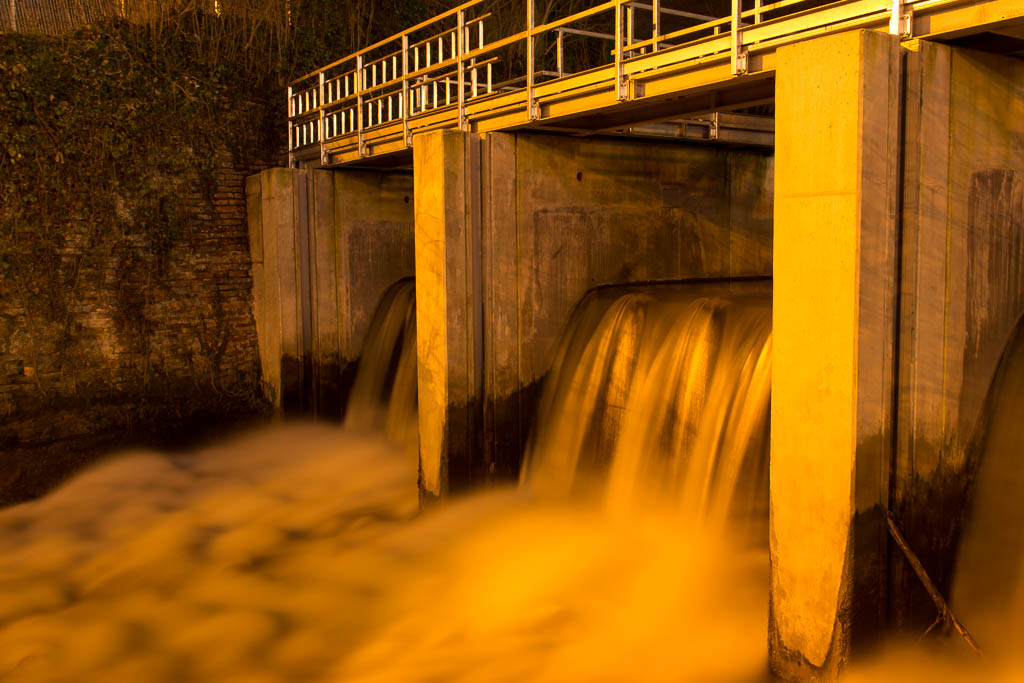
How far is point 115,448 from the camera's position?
11617 mm

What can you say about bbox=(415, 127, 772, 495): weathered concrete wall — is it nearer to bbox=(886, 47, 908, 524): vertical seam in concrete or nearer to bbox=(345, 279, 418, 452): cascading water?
bbox=(345, 279, 418, 452): cascading water

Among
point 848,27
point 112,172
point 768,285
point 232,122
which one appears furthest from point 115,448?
point 848,27

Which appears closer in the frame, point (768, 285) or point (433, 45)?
point (768, 285)

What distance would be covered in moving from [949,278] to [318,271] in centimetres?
877

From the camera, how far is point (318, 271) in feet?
40.1

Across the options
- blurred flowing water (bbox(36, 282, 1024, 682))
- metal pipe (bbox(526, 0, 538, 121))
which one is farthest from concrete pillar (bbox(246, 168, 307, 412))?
metal pipe (bbox(526, 0, 538, 121))

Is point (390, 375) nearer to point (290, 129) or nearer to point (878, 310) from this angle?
point (290, 129)

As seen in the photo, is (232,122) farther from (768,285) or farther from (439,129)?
(768,285)

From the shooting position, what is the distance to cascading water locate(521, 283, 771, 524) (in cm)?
681

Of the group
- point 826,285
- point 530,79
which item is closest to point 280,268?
point 530,79

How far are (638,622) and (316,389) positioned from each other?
6955 millimetres

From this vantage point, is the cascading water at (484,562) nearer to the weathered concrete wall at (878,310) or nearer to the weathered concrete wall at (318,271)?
the weathered concrete wall at (878,310)

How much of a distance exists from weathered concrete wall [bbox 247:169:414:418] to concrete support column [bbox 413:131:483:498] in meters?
3.52

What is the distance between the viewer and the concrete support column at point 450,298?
8.60 meters
